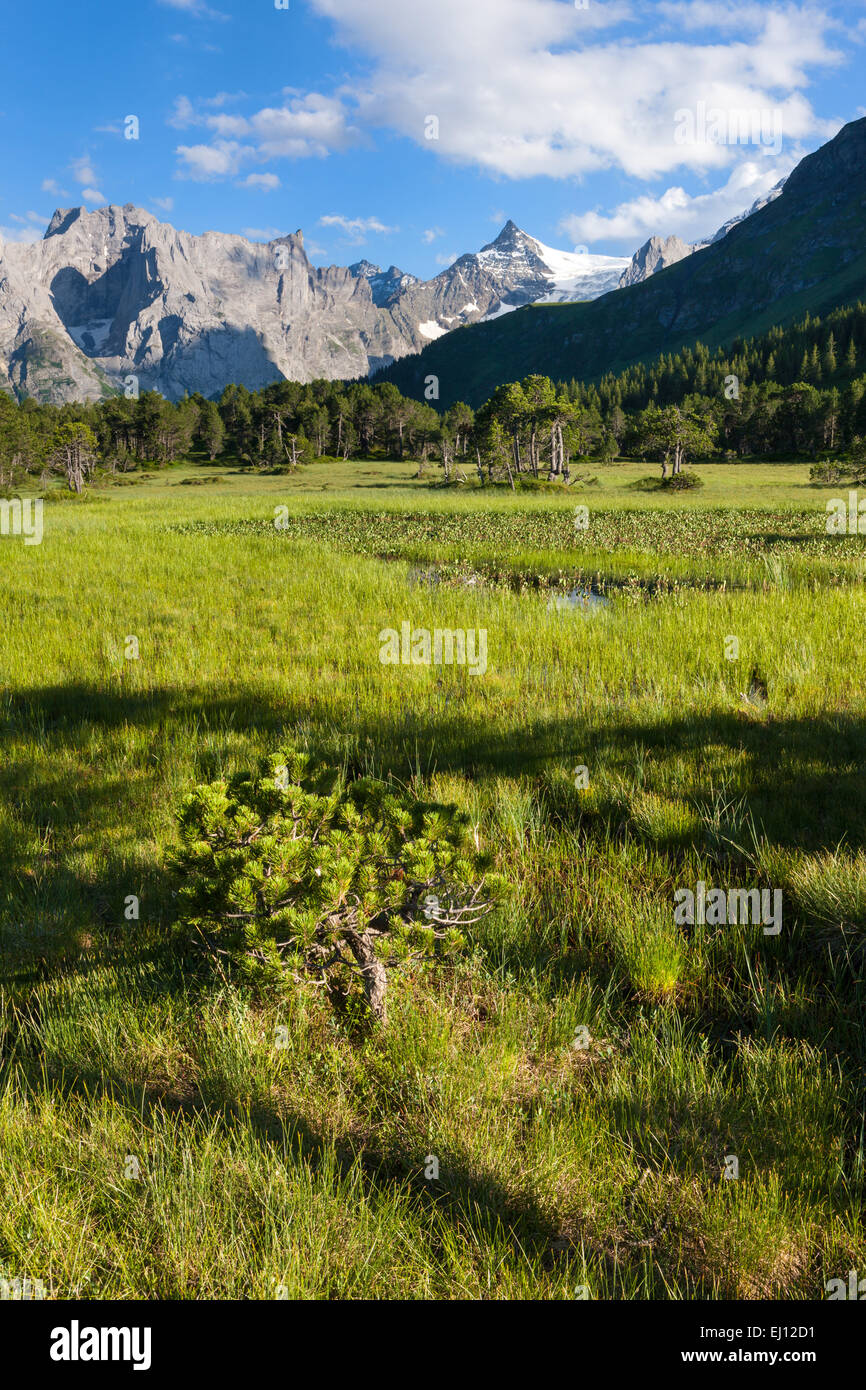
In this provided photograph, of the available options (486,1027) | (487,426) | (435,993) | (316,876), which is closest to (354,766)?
(435,993)

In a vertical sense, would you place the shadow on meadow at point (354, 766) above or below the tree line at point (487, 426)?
below

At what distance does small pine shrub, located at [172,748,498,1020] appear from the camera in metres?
2.62

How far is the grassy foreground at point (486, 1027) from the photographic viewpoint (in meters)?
1.95

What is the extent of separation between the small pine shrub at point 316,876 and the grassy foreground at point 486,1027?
263 mm

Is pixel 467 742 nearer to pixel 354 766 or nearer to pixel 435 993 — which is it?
pixel 354 766

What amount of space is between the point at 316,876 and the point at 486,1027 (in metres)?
0.98

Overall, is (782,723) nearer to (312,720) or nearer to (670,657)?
(670,657)

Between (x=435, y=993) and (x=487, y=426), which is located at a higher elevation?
(x=487, y=426)

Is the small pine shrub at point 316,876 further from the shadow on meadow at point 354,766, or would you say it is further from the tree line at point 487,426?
the tree line at point 487,426

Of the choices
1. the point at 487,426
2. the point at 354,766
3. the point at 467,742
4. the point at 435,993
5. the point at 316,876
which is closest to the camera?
the point at 316,876

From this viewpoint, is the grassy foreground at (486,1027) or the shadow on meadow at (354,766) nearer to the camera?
the grassy foreground at (486,1027)

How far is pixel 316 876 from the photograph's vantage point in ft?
9.04

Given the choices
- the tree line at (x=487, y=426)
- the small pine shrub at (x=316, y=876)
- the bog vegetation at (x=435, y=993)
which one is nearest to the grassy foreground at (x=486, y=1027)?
the bog vegetation at (x=435, y=993)
